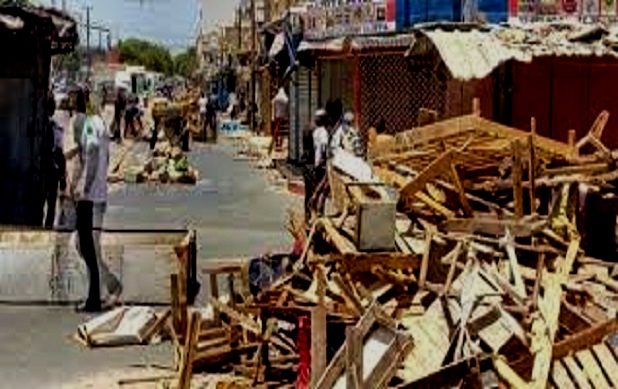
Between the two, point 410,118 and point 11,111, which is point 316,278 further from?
point 410,118

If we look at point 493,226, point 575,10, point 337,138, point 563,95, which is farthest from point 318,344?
point 575,10

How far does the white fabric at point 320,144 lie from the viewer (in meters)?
17.1

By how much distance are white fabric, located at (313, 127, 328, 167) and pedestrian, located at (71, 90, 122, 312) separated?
4.47 m

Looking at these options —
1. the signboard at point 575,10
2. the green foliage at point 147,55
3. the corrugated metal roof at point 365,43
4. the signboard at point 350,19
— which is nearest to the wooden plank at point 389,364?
the corrugated metal roof at point 365,43

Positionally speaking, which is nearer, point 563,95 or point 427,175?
point 427,175

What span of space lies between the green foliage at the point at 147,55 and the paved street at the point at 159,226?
102 meters

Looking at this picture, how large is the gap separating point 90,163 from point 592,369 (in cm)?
618

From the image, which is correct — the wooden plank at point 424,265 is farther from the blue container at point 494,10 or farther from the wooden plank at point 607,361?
the blue container at point 494,10

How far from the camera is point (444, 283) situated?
9.10 m

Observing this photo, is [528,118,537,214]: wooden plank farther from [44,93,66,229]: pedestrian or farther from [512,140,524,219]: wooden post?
[44,93,66,229]: pedestrian

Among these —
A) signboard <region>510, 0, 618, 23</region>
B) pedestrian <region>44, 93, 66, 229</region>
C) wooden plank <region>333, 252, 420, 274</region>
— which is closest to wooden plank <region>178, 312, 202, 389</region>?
wooden plank <region>333, 252, 420, 274</region>

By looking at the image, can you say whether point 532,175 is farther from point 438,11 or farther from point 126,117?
point 126,117

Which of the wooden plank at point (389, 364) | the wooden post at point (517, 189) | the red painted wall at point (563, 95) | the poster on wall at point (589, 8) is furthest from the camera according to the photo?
the poster on wall at point (589, 8)

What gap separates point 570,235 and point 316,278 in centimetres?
196
